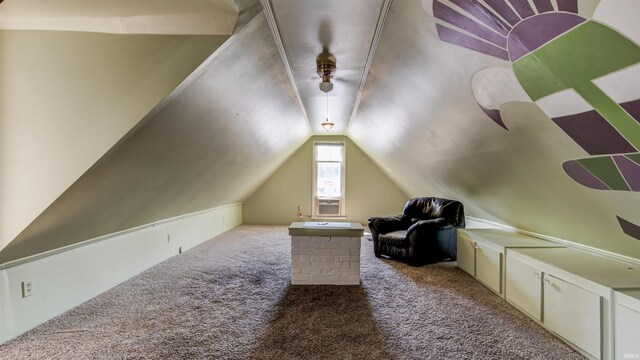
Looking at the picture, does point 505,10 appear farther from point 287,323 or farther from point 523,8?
point 287,323

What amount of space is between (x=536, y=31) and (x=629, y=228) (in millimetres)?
1582

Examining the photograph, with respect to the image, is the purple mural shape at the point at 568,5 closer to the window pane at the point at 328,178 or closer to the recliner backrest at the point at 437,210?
the recliner backrest at the point at 437,210

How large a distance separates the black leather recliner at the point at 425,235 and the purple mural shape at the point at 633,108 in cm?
260

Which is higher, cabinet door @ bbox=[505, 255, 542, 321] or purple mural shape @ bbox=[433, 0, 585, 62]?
purple mural shape @ bbox=[433, 0, 585, 62]

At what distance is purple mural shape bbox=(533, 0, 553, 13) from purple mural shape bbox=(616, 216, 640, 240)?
1574 mm

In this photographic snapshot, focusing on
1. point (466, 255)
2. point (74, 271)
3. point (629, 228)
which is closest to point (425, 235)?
point (466, 255)

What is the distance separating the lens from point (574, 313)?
182 centimetres

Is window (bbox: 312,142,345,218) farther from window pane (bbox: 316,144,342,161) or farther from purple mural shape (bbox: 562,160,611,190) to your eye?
purple mural shape (bbox: 562,160,611,190)

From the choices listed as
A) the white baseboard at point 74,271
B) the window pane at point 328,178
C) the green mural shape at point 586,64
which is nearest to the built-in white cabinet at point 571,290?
the green mural shape at point 586,64

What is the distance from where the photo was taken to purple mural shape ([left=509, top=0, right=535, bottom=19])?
1215 millimetres

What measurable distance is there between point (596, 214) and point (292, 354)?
2.34m

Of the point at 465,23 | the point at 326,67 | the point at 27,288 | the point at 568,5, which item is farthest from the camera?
the point at 326,67

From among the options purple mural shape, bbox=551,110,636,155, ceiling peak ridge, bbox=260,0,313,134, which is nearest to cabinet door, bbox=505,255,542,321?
purple mural shape, bbox=551,110,636,155

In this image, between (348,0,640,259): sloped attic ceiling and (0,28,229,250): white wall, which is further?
(0,28,229,250): white wall
